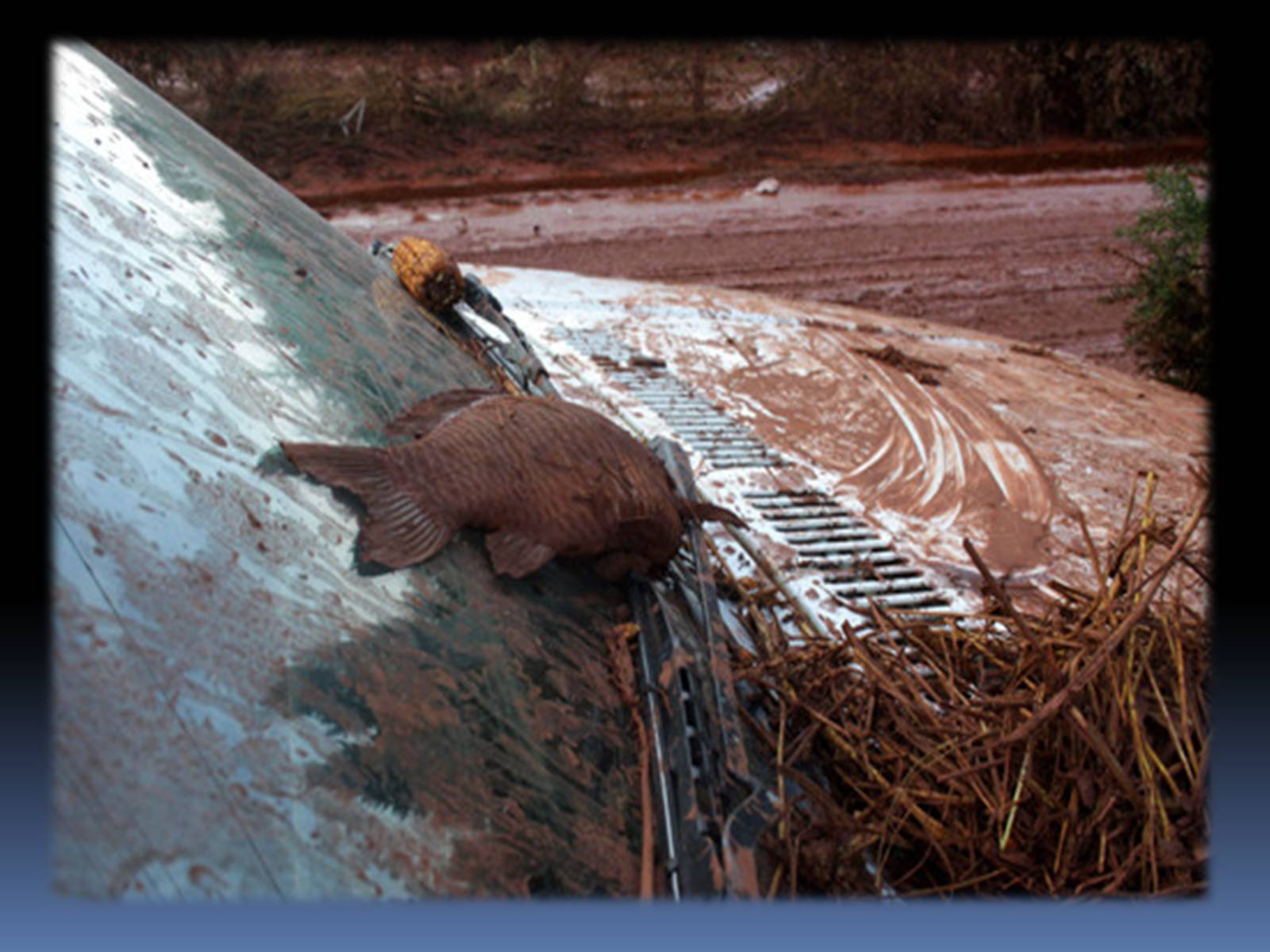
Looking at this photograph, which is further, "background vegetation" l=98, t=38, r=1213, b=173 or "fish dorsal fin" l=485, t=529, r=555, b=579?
"background vegetation" l=98, t=38, r=1213, b=173

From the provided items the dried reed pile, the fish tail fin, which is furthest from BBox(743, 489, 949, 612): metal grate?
the fish tail fin

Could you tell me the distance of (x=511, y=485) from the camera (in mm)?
1453

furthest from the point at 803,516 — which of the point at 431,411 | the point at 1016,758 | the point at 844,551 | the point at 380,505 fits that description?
the point at 380,505

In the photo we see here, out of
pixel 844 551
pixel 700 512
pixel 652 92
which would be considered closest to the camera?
pixel 700 512

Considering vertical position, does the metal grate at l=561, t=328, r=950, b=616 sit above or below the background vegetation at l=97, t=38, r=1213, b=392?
below

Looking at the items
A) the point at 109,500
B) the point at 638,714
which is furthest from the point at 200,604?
the point at 638,714

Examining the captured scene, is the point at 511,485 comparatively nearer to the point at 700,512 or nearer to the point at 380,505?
the point at 380,505

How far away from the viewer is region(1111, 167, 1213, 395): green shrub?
612 cm

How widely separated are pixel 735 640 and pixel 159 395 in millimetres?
1034

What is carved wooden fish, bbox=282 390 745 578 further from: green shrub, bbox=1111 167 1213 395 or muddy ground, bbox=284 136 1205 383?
muddy ground, bbox=284 136 1205 383

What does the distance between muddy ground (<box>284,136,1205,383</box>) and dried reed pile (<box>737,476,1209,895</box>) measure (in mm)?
6096

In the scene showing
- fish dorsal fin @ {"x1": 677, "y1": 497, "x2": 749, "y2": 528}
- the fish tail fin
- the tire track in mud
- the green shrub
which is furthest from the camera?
the tire track in mud

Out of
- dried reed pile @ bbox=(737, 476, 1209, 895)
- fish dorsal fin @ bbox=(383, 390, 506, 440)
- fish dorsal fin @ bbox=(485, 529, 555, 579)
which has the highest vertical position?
fish dorsal fin @ bbox=(383, 390, 506, 440)

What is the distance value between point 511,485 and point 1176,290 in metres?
6.21
